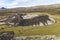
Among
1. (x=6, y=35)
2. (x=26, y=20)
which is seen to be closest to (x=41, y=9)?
(x=26, y=20)

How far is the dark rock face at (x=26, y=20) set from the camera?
3.65 metres

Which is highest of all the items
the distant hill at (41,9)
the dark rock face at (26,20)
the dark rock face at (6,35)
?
the distant hill at (41,9)

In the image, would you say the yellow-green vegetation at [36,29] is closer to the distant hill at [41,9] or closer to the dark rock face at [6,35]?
the dark rock face at [6,35]

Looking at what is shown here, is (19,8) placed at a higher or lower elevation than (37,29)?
higher

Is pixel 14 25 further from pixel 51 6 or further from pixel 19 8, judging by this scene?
pixel 51 6

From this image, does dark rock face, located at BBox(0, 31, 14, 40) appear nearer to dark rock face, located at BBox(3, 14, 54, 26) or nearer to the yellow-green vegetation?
the yellow-green vegetation

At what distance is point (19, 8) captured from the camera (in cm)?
367

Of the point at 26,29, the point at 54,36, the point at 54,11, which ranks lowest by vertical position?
the point at 54,36

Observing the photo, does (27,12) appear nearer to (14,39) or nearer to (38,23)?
(38,23)

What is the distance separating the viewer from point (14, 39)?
141 inches

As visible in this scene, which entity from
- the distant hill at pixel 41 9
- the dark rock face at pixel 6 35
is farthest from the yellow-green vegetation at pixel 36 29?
the distant hill at pixel 41 9

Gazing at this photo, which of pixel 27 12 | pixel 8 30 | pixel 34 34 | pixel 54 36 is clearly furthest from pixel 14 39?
pixel 54 36

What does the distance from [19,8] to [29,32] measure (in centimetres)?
65

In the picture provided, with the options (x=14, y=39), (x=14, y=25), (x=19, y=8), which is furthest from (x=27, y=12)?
(x=14, y=39)
